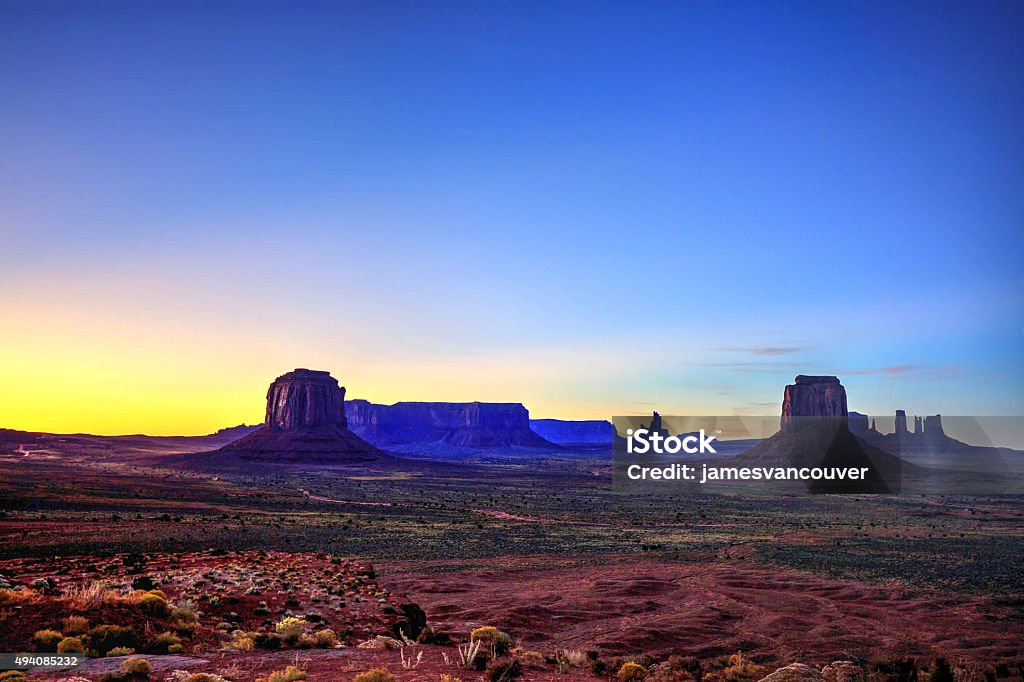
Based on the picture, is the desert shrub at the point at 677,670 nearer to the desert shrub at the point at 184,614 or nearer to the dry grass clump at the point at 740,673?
the dry grass clump at the point at 740,673

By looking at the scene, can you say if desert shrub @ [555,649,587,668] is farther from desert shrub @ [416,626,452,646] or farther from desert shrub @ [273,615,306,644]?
desert shrub @ [273,615,306,644]

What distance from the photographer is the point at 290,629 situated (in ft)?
45.1

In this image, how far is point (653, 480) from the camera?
10344 centimetres

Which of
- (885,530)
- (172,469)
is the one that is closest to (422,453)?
(172,469)

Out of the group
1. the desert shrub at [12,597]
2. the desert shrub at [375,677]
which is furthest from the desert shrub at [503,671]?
the desert shrub at [12,597]

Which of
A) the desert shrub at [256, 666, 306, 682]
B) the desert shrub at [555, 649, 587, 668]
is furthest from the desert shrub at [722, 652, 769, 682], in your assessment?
the desert shrub at [256, 666, 306, 682]

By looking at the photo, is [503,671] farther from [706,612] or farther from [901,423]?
Answer: [901,423]

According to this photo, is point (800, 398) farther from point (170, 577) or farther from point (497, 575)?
point (170, 577)

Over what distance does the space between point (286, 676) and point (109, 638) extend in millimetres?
4742

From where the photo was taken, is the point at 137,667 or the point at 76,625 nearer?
the point at 137,667

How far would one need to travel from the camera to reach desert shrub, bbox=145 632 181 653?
12.2 meters

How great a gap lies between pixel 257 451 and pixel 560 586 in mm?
107510

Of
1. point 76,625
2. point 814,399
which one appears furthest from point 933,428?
point 76,625

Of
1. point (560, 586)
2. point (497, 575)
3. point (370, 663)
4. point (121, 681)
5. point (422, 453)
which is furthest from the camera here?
point (422, 453)
